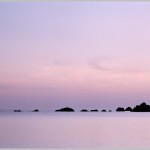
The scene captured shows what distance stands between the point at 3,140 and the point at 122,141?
2.88 m

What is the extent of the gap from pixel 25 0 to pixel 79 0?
343 mm

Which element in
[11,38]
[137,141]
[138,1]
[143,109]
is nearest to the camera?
[138,1]

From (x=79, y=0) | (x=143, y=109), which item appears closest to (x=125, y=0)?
(x=79, y=0)

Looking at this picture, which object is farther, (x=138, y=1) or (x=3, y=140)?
(x=3, y=140)

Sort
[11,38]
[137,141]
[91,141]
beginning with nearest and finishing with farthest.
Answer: [137,141]
[91,141]
[11,38]

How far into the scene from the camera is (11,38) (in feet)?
38.7

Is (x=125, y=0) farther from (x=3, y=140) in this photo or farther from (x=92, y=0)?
(x=3, y=140)

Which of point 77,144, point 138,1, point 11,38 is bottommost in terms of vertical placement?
point 77,144

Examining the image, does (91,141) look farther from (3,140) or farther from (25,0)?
(25,0)

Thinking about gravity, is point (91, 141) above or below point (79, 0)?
below

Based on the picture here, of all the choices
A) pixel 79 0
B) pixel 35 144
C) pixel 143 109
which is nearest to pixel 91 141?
pixel 35 144

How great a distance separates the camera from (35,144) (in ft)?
29.9

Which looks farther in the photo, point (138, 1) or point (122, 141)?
point (122, 141)

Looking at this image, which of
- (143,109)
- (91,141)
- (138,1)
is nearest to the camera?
(138,1)
